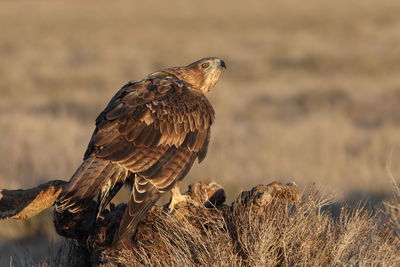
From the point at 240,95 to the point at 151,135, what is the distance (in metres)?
13.6

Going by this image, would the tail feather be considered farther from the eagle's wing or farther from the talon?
the talon

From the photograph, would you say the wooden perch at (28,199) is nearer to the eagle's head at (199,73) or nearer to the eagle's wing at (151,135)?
the eagle's wing at (151,135)

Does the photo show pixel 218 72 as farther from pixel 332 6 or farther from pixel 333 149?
pixel 332 6

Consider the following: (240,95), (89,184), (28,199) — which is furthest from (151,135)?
(240,95)

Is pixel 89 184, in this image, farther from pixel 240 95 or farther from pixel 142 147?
pixel 240 95

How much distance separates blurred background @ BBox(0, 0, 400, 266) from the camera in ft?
35.3

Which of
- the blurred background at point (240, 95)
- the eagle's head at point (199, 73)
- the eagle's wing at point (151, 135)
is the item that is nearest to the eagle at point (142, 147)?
the eagle's wing at point (151, 135)

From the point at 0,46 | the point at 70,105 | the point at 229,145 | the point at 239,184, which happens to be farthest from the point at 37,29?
the point at 239,184

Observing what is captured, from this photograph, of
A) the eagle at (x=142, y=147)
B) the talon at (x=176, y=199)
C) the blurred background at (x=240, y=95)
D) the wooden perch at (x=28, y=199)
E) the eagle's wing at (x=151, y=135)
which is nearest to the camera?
the eagle at (x=142, y=147)

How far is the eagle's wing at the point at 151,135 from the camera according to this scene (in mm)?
4477

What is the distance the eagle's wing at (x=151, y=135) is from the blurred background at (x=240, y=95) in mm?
811

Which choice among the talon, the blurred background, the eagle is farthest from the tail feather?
the blurred background

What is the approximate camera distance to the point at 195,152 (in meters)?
4.90

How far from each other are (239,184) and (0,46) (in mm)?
23703
